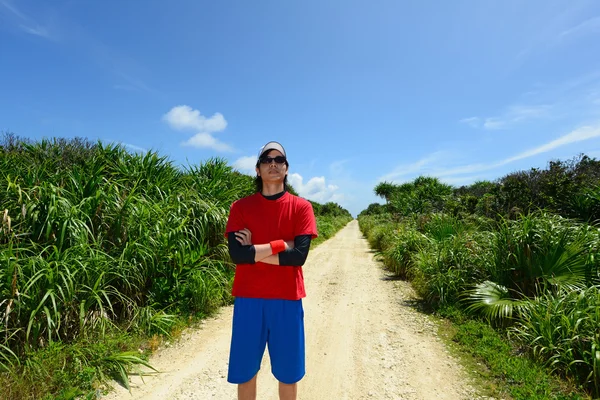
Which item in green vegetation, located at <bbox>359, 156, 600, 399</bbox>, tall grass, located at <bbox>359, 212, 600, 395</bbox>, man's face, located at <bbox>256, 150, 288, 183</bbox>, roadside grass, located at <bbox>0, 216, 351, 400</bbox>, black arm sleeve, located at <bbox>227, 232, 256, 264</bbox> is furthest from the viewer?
tall grass, located at <bbox>359, 212, 600, 395</bbox>

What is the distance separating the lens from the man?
1.96 m

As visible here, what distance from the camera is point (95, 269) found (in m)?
3.53

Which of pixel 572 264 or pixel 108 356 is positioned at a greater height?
pixel 572 264

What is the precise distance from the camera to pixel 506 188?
9.44 m

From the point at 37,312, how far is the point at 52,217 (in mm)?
1191

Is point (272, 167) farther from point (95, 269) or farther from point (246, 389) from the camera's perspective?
point (95, 269)

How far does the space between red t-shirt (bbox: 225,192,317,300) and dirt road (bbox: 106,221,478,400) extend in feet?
4.89

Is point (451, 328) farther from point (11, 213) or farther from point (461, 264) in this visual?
point (11, 213)

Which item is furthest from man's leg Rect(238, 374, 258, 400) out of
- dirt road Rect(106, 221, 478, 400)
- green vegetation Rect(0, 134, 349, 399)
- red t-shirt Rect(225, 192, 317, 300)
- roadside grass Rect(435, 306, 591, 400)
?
roadside grass Rect(435, 306, 591, 400)

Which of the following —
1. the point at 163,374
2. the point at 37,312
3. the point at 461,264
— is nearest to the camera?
the point at 37,312

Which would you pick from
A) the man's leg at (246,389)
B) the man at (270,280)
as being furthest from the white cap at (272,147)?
the man's leg at (246,389)

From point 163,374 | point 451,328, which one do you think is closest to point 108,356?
point 163,374

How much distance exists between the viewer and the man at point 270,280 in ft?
6.44

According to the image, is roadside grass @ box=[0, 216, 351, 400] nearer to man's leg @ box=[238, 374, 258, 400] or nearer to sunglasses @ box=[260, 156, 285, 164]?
man's leg @ box=[238, 374, 258, 400]
